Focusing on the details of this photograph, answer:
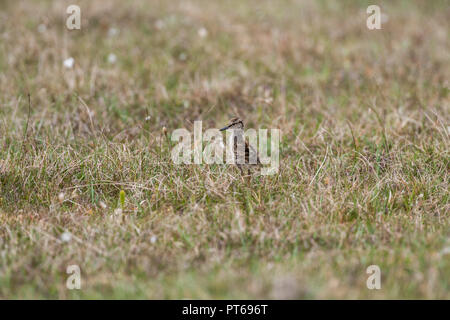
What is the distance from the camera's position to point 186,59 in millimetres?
5898

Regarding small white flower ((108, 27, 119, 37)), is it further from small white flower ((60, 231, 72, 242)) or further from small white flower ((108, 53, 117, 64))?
A: small white flower ((60, 231, 72, 242))

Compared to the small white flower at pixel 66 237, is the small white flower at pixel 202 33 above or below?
above

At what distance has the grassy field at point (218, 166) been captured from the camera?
9.38ft

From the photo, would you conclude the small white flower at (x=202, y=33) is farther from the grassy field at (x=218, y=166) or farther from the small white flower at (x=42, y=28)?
the small white flower at (x=42, y=28)

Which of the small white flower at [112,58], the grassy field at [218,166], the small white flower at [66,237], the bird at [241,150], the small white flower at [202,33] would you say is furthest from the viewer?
the small white flower at [202,33]

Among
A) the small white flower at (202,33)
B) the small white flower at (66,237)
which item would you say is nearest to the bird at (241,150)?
the small white flower at (66,237)

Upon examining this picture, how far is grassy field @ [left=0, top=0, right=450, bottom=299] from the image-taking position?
9.38ft

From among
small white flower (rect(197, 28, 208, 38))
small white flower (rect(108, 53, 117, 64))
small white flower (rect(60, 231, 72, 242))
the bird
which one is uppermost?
small white flower (rect(197, 28, 208, 38))

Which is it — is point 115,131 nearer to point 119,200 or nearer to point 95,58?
point 119,200

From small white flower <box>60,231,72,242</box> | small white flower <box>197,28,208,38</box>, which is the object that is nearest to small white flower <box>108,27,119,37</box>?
small white flower <box>197,28,208,38</box>

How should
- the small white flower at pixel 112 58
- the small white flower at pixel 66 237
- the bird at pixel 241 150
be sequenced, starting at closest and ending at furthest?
the small white flower at pixel 66 237, the bird at pixel 241 150, the small white flower at pixel 112 58

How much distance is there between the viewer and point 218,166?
3822 mm

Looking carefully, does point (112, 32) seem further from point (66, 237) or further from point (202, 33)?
point (66, 237)

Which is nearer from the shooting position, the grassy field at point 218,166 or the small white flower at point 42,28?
the grassy field at point 218,166
